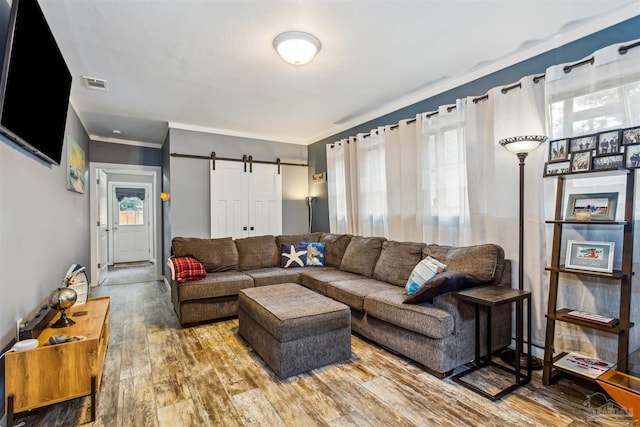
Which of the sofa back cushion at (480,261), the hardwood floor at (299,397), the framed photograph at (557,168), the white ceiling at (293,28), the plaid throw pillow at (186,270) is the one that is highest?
the white ceiling at (293,28)

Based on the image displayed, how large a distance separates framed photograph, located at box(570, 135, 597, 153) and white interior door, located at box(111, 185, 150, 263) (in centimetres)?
831

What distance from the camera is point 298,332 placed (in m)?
2.30

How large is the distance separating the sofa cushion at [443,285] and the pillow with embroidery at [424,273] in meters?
0.23

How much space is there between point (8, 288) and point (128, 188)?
21.8 feet

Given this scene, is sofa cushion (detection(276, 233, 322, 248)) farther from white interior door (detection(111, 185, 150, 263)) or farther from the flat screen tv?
white interior door (detection(111, 185, 150, 263))

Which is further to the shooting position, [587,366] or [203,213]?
[203,213]

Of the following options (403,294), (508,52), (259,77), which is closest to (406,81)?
(508,52)

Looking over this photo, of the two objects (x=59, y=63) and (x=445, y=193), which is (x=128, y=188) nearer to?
(x=59, y=63)

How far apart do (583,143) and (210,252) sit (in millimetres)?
3698

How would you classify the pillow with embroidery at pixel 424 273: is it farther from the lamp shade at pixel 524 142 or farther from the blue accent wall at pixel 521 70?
the blue accent wall at pixel 521 70

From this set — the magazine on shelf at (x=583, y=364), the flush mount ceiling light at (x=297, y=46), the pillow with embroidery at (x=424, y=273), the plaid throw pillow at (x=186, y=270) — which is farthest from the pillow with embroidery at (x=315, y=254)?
the magazine on shelf at (x=583, y=364)

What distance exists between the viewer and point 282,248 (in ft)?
14.3

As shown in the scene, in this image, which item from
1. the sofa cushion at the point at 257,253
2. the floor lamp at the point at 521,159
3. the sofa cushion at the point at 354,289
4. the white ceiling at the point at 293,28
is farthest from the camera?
the sofa cushion at the point at 257,253

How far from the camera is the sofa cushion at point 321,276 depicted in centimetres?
346
